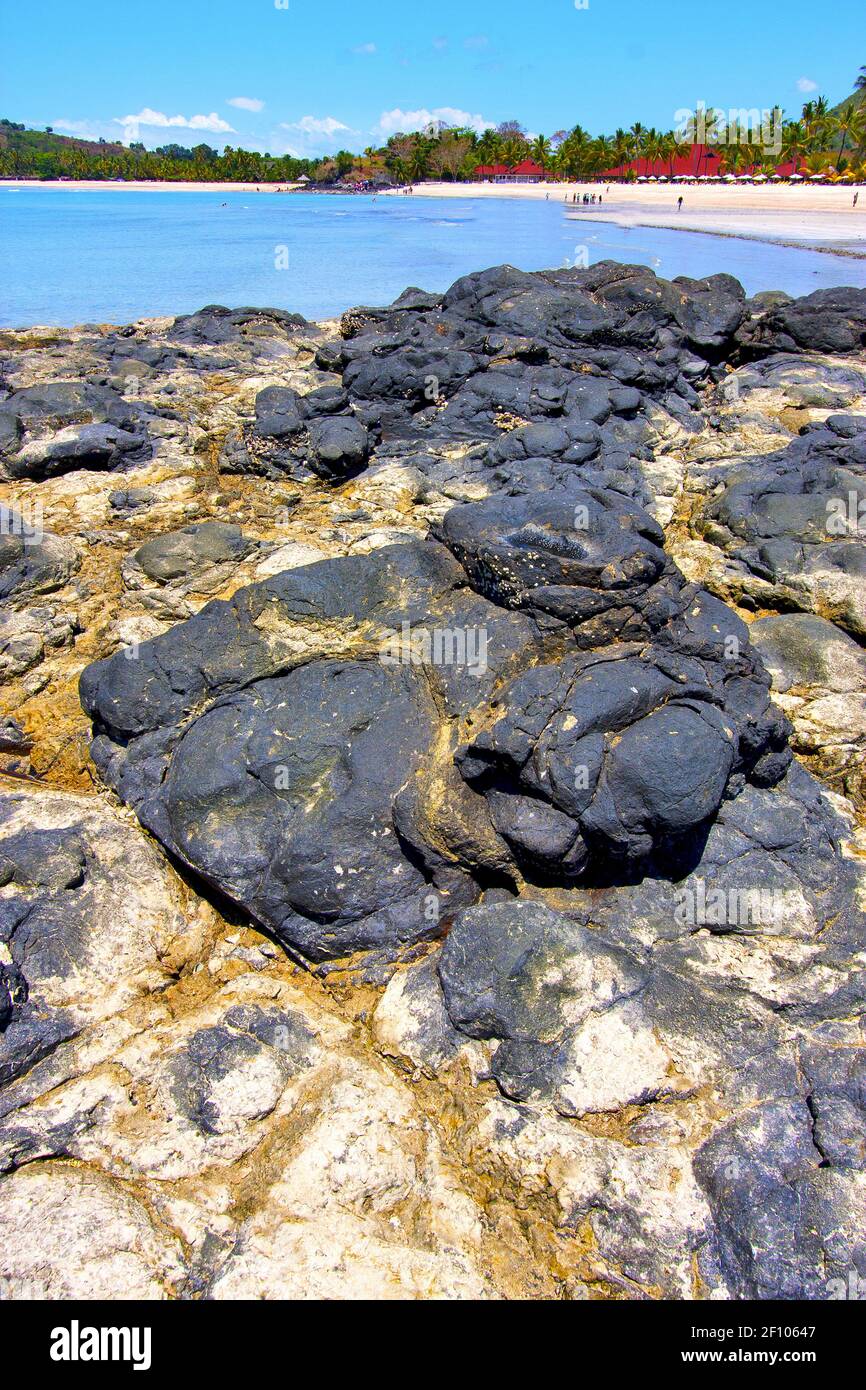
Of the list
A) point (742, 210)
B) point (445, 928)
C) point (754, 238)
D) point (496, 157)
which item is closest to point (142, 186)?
point (496, 157)

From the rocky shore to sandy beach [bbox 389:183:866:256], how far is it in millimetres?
22332

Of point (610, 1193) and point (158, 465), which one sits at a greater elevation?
point (158, 465)

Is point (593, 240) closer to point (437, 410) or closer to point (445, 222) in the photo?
point (445, 222)

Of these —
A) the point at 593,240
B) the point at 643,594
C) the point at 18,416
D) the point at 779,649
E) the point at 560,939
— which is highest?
the point at 593,240

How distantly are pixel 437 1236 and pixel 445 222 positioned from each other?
39395 millimetres

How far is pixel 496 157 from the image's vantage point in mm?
74875

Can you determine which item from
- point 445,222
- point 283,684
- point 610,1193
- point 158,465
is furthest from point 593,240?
point 610,1193

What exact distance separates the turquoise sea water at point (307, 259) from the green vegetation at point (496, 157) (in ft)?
107

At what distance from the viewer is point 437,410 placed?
890 cm

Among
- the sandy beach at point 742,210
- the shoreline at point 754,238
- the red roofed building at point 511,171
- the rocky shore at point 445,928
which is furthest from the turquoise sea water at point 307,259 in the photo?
the red roofed building at point 511,171

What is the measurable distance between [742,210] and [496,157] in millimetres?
49279

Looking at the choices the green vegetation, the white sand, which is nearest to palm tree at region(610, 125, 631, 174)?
the green vegetation

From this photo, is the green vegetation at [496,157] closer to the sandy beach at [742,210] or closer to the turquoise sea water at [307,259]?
the sandy beach at [742,210]

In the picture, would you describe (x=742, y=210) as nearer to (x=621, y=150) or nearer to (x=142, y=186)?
(x=621, y=150)
